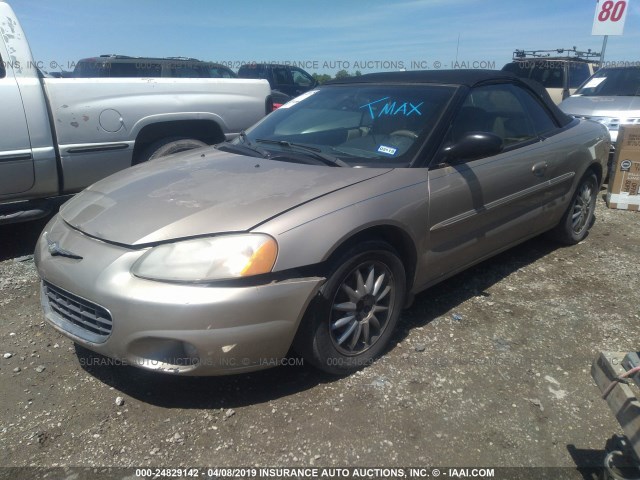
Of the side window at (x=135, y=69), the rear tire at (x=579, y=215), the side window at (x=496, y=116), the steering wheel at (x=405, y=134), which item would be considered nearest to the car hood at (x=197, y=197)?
the steering wheel at (x=405, y=134)

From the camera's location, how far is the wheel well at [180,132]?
4.93 m

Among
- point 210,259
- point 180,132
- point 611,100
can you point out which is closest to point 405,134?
point 210,259

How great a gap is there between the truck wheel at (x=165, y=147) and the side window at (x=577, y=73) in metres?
9.73

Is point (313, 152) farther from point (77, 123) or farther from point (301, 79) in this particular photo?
point (301, 79)

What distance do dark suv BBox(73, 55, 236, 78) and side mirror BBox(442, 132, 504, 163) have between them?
658 cm

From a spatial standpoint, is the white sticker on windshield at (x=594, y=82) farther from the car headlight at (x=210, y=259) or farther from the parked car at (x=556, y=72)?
the car headlight at (x=210, y=259)

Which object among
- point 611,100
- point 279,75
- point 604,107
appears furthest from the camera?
point 279,75

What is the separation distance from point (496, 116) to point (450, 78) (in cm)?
47

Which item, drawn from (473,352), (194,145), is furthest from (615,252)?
(194,145)

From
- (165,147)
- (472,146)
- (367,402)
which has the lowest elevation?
(367,402)

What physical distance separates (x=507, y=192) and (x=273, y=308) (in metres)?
2.03

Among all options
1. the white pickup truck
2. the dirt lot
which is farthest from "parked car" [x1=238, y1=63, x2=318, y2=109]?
the dirt lot

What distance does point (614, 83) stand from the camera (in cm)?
819

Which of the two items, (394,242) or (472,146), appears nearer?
(394,242)
